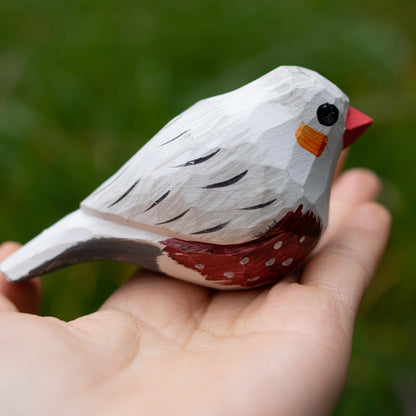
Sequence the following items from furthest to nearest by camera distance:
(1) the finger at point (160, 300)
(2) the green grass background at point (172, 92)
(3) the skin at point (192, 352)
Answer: (2) the green grass background at point (172, 92) → (1) the finger at point (160, 300) → (3) the skin at point (192, 352)

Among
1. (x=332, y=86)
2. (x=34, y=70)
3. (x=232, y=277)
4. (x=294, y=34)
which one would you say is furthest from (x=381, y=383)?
(x=34, y=70)

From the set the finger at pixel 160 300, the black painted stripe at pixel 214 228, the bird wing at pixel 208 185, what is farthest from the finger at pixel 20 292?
the black painted stripe at pixel 214 228

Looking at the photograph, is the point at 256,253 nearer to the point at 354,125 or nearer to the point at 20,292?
the point at 354,125

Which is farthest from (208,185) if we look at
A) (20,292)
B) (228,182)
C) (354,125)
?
(20,292)

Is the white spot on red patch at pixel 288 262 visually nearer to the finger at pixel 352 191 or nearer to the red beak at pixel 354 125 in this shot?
the red beak at pixel 354 125

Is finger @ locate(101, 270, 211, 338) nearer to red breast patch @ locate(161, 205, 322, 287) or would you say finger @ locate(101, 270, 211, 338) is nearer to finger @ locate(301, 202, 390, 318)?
red breast patch @ locate(161, 205, 322, 287)

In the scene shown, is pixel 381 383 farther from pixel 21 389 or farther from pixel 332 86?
pixel 21 389
